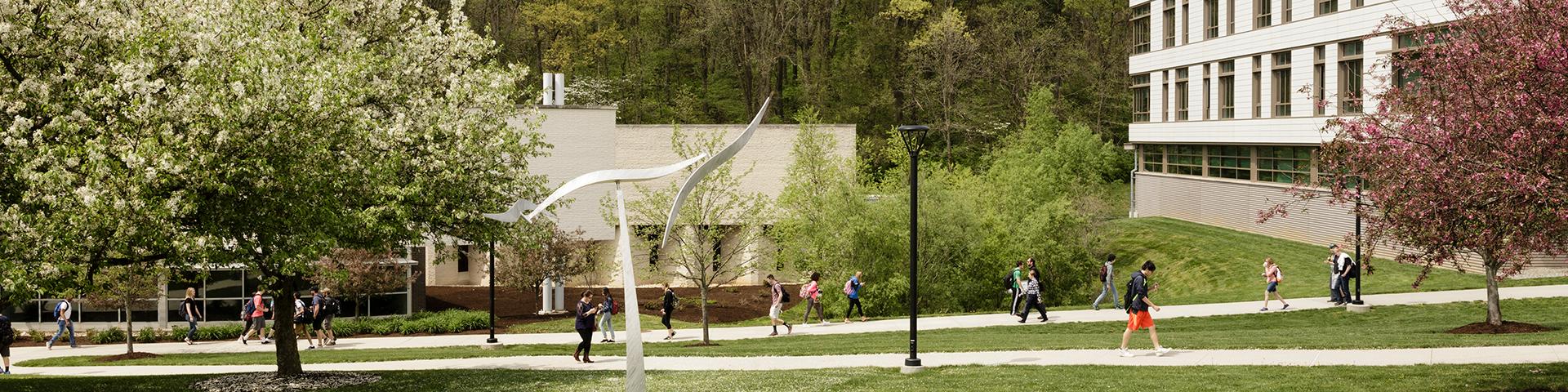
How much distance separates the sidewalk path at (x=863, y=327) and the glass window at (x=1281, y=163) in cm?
1497

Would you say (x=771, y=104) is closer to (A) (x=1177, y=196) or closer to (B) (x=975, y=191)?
(A) (x=1177, y=196)

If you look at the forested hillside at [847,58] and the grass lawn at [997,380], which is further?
the forested hillside at [847,58]

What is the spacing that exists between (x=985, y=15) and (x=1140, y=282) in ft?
187

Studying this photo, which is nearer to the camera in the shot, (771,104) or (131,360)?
(131,360)

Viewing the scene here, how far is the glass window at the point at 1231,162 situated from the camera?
173 feet

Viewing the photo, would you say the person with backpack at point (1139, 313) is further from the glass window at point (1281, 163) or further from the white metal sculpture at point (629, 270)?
the glass window at point (1281, 163)

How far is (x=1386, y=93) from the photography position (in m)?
18.4

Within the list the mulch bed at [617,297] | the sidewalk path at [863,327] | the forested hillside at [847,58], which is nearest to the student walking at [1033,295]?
the sidewalk path at [863,327]

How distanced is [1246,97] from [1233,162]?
3430 mm

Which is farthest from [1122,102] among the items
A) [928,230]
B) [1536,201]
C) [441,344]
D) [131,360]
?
[1536,201]

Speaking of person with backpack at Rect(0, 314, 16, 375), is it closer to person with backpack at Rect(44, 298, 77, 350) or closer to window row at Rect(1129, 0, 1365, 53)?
person with backpack at Rect(44, 298, 77, 350)

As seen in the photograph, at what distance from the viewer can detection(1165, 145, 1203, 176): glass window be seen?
58.4m

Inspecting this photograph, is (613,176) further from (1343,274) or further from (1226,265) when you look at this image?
(1226,265)

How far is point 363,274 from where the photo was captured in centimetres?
3881
